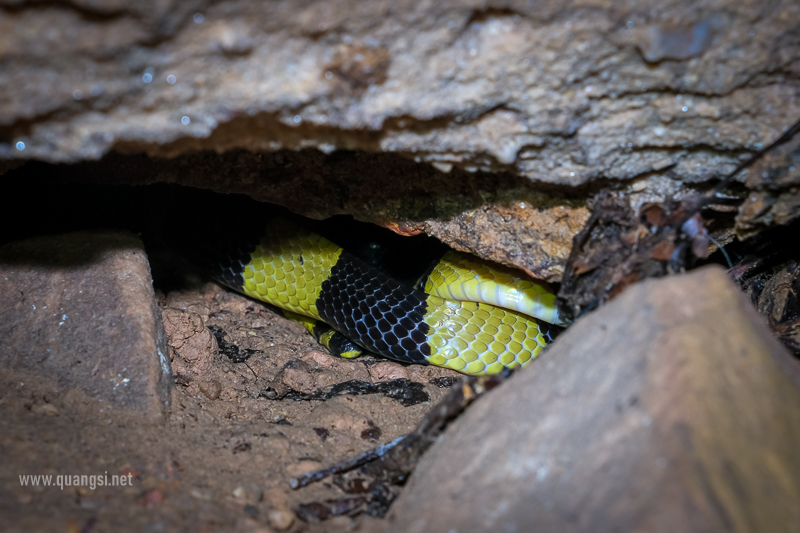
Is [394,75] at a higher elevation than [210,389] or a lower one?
higher

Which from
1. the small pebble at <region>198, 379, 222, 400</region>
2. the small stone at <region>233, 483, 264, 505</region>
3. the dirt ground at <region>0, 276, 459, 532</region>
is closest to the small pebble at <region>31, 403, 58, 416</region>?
the dirt ground at <region>0, 276, 459, 532</region>

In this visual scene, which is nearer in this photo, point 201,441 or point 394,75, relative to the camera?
point 394,75

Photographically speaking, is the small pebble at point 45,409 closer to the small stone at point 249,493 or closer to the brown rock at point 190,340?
the brown rock at point 190,340

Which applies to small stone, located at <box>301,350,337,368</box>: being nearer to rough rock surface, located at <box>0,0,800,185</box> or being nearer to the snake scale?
the snake scale

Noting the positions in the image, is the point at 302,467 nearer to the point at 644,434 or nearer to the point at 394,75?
the point at 644,434

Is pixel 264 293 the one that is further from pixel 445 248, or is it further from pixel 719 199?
pixel 719 199

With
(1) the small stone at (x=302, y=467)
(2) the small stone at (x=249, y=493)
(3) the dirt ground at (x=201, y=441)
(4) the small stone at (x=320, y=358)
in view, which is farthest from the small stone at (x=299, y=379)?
(2) the small stone at (x=249, y=493)

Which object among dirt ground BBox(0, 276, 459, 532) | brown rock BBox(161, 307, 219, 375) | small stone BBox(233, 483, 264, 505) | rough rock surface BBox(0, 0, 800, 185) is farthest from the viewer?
brown rock BBox(161, 307, 219, 375)

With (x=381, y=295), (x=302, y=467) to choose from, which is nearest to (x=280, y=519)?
(x=302, y=467)
